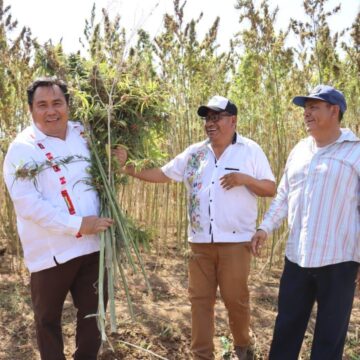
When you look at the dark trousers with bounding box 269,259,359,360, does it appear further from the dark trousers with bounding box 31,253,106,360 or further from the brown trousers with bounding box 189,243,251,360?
the dark trousers with bounding box 31,253,106,360

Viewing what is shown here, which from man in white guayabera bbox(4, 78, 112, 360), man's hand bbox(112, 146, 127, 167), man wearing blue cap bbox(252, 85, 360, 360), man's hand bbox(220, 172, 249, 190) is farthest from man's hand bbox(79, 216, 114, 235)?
man wearing blue cap bbox(252, 85, 360, 360)

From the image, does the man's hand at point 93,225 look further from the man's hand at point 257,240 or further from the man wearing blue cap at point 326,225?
the man wearing blue cap at point 326,225

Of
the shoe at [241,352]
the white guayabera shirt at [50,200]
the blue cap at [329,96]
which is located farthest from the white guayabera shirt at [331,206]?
the white guayabera shirt at [50,200]

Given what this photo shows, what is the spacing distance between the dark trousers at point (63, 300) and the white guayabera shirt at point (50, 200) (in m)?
0.07

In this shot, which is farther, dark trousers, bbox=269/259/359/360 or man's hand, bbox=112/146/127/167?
man's hand, bbox=112/146/127/167

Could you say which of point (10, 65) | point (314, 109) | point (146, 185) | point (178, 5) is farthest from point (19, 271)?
point (314, 109)

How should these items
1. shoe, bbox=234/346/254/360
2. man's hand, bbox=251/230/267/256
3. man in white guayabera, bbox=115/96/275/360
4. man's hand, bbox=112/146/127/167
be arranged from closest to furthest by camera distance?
man's hand, bbox=112/146/127/167 < man's hand, bbox=251/230/267/256 < man in white guayabera, bbox=115/96/275/360 < shoe, bbox=234/346/254/360

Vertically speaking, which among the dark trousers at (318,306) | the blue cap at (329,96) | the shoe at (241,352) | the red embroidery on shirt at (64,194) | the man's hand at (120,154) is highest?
the blue cap at (329,96)

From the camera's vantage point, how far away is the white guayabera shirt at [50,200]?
216 cm

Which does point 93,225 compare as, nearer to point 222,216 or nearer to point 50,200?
point 50,200

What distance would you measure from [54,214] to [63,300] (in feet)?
1.56

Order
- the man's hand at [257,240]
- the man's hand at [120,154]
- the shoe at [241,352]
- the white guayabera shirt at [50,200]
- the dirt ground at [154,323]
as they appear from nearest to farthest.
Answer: the white guayabera shirt at [50,200], the man's hand at [120,154], the man's hand at [257,240], the shoe at [241,352], the dirt ground at [154,323]

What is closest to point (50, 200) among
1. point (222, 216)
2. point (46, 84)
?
point (46, 84)

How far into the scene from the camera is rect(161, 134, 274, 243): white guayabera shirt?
2.65 metres
